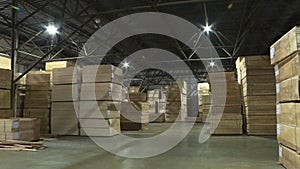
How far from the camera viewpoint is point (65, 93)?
31.1 feet

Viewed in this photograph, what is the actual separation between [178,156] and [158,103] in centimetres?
1819

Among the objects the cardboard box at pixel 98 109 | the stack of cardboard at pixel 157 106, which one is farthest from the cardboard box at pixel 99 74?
the stack of cardboard at pixel 157 106

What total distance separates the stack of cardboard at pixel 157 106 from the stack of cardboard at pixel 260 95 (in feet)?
37.3

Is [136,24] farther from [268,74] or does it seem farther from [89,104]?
[268,74]

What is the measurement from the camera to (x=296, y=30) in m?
3.46

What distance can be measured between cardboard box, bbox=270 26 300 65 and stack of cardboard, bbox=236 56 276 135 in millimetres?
4839

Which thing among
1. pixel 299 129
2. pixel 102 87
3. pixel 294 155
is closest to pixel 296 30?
pixel 299 129

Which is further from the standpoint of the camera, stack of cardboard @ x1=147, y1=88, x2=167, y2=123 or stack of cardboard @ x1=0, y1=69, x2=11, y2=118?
stack of cardboard @ x1=147, y1=88, x2=167, y2=123

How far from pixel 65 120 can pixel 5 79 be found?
2.56m

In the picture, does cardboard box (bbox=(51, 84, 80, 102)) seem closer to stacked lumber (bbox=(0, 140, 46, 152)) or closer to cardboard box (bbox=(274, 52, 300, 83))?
stacked lumber (bbox=(0, 140, 46, 152))

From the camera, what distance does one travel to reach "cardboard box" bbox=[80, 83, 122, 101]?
29.1 feet

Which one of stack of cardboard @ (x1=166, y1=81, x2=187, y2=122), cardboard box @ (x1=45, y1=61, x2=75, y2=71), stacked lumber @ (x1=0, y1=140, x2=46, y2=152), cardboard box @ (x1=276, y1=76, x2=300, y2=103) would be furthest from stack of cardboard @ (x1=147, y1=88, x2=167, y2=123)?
cardboard box @ (x1=276, y1=76, x2=300, y2=103)

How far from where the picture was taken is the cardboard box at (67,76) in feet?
30.7

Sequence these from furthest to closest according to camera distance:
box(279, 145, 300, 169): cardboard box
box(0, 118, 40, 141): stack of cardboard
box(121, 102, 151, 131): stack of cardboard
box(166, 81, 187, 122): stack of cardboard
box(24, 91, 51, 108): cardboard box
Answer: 1. box(166, 81, 187, 122): stack of cardboard
2. box(121, 102, 151, 131): stack of cardboard
3. box(24, 91, 51, 108): cardboard box
4. box(0, 118, 40, 141): stack of cardboard
5. box(279, 145, 300, 169): cardboard box
